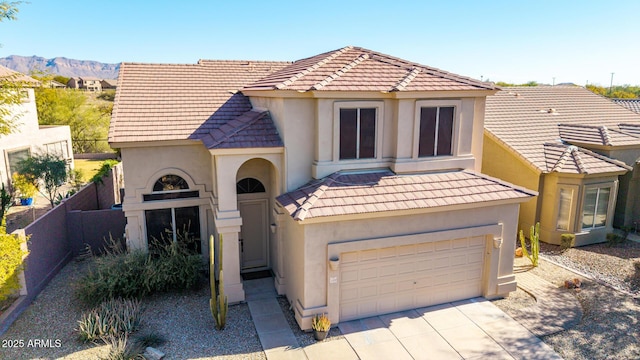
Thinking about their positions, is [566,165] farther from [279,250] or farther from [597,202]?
[279,250]

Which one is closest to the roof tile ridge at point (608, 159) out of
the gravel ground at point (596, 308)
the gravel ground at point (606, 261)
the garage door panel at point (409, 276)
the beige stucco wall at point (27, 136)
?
the gravel ground at point (606, 261)

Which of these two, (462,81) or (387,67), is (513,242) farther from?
(387,67)

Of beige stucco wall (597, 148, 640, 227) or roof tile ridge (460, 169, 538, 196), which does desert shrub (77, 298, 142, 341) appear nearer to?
roof tile ridge (460, 169, 538, 196)

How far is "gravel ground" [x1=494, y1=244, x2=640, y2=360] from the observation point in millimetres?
10750

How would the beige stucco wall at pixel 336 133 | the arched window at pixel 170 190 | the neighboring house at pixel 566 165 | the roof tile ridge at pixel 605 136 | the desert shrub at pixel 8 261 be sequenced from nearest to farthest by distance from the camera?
the desert shrub at pixel 8 261 < the beige stucco wall at pixel 336 133 < the arched window at pixel 170 190 < the neighboring house at pixel 566 165 < the roof tile ridge at pixel 605 136

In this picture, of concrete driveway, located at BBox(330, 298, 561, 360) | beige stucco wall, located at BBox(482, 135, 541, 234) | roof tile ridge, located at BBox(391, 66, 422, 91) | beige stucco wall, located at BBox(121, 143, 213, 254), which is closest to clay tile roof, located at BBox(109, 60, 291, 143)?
beige stucco wall, located at BBox(121, 143, 213, 254)

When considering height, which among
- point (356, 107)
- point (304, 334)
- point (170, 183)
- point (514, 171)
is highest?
point (356, 107)

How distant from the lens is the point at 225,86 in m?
17.0

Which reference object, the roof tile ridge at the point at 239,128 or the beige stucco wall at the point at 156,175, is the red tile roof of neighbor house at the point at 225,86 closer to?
the roof tile ridge at the point at 239,128

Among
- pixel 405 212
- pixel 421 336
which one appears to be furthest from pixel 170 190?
pixel 421 336

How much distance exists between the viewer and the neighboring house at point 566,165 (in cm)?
1798

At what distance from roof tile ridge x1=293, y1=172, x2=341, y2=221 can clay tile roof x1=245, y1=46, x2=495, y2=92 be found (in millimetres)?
2604

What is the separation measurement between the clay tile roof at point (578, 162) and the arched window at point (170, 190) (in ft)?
49.1

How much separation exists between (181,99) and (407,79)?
333 inches
